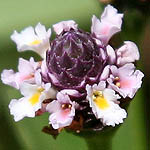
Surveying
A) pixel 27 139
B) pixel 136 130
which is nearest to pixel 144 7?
pixel 136 130

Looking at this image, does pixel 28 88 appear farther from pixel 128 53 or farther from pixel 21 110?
pixel 128 53

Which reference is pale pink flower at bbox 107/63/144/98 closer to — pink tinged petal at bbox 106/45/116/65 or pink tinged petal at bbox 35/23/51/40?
pink tinged petal at bbox 106/45/116/65

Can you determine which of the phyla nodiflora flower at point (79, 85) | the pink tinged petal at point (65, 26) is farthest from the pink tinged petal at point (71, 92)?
the pink tinged petal at point (65, 26)


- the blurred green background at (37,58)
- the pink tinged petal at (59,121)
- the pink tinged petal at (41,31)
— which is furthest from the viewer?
the blurred green background at (37,58)

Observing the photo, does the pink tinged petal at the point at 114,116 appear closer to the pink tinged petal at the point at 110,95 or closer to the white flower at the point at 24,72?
the pink tinged petal at the point at 110,95

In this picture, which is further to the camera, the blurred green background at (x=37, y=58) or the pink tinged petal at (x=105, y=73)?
the blurred green background at (x=37, y=58)

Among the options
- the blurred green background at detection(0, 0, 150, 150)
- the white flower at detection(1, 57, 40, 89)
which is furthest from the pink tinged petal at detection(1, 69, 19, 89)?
the blurred green background at detection(0, 0, 150, 150)
